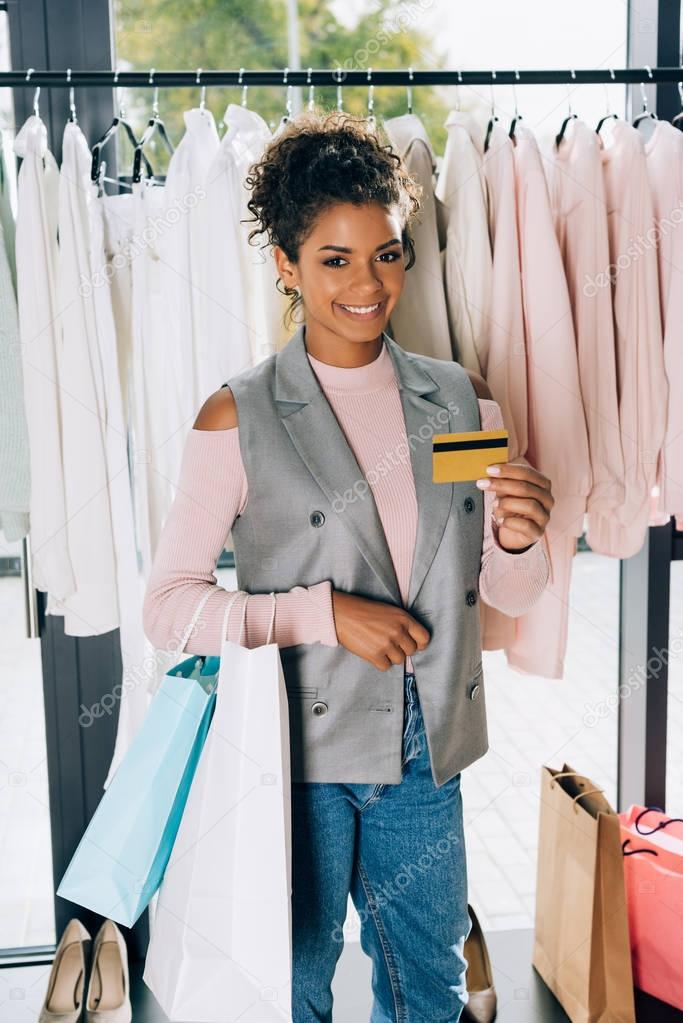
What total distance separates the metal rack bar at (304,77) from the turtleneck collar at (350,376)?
0.56m

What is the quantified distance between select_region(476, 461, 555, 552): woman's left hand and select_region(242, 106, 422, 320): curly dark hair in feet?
1.33

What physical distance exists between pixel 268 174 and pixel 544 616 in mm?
983

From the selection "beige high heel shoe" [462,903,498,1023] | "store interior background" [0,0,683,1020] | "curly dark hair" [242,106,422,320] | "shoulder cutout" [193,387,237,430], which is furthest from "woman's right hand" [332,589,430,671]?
"store interior background" [0,0,683,1020]

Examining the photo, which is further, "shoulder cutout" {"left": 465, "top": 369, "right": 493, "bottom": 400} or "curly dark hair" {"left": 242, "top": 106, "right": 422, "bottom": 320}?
"shoulder cutout" {"left": 465, "top": 369, "right": 493, "bottom": 400}

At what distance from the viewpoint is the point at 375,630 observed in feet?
4.42

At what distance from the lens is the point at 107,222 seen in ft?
5.91

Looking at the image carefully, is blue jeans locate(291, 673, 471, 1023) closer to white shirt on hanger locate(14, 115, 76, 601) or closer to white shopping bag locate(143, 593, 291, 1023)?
white shopping bag locate(143, 593, 291, 1023)

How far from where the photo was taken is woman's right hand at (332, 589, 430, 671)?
135cm

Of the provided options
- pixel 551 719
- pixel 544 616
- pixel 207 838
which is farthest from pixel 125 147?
pixel 551 719

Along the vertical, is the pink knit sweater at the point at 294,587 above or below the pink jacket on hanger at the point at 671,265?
below

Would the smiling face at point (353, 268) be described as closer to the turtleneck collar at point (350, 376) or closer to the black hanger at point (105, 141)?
the turtleneck collar at point (350, 376)

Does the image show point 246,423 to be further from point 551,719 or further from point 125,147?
point 551,719

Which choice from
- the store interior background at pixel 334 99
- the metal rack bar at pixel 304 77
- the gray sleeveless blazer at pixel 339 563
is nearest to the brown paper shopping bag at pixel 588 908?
the store interior background at pixel 334 99

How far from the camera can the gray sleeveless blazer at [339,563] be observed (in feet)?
4.58
